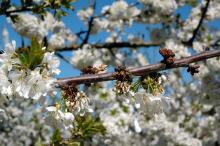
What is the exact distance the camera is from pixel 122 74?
1.89m

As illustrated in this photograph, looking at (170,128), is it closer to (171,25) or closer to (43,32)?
(171,25)

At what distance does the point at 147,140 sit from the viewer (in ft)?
33.9

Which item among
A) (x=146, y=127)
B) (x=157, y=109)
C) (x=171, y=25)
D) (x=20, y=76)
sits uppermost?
(x=171, y=25)

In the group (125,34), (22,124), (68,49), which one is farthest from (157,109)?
(22,124)

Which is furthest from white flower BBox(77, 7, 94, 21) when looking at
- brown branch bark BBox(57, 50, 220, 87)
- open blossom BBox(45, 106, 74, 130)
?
brown branch bark BBox(57, 50, 220, 87)

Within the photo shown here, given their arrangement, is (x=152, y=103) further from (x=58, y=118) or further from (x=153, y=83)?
(x=58, y=118)

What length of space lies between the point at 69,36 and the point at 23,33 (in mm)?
2979

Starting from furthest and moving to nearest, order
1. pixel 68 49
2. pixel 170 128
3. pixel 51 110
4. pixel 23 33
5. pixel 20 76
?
1. pixel 170 128
2. pixel 68 49
3. pixel 23 33
4. pixel 51 110
5. pixel 20 76

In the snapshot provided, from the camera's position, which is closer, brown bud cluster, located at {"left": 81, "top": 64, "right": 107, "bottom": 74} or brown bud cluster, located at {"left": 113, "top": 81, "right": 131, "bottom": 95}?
brown bud cluster, located at {"left": 113, "top": 81, "right": 131, "bottom": 95}

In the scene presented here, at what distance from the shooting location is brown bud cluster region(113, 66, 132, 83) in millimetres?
1892

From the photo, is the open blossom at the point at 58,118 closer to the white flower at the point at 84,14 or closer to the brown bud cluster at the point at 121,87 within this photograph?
the brown bud cluster at the point at 121,87

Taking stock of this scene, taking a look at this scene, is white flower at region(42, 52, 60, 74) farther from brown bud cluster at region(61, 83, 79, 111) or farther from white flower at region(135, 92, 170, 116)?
white flower at region(135, 92, 170, 116)

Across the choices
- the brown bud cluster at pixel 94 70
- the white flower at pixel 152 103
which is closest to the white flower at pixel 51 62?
the brown bud cluster at pixel 94 70

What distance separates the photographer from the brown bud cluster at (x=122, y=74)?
1892mm
